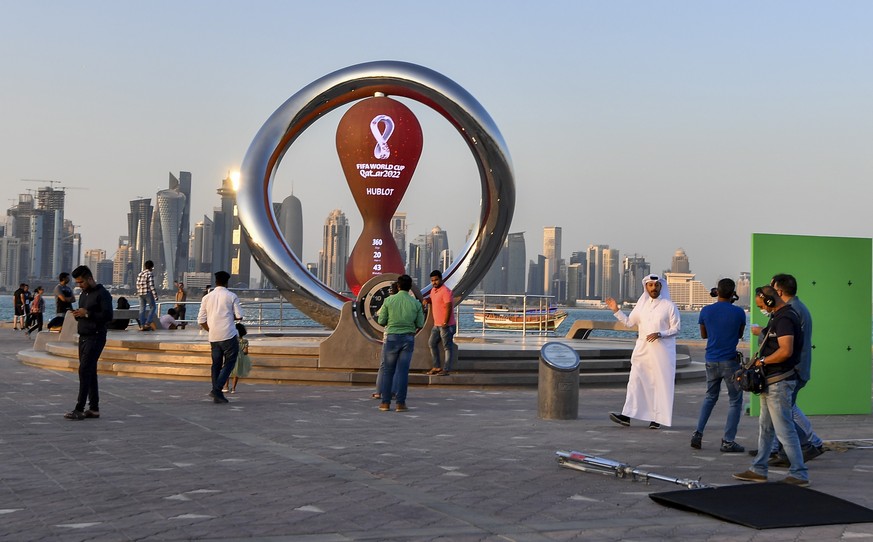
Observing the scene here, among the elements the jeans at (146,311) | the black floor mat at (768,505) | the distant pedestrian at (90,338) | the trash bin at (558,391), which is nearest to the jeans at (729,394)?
the black floor mat at (768,505)

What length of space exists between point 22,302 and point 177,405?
23.9 m

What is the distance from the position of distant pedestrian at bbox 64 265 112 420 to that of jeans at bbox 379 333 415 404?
10.1ft

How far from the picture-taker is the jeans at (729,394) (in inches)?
349

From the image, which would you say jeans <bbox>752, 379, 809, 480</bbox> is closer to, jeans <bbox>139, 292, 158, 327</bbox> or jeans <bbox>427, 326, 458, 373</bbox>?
jeans <bbox>427, 326, 458, 373</bbox>

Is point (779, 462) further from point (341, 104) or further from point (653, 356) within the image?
point (341, 104)

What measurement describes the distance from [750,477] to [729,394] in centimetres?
179

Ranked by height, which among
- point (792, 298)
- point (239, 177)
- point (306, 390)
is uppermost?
point (239, 177)

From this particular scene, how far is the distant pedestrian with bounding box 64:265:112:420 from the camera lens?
33.7 ft

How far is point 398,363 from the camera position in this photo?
11914mm

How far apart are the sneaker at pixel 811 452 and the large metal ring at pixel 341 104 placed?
10993 mm

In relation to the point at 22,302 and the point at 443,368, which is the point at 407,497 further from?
the point at 22,302

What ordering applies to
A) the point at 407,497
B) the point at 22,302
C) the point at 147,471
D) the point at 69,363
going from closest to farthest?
1. the point at 407,497
2. the point at 147,471
3. the point at 69,363
4. the point at 22,302

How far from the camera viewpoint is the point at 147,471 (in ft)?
23.8

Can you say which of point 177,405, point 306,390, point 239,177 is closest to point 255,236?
point 239,177
